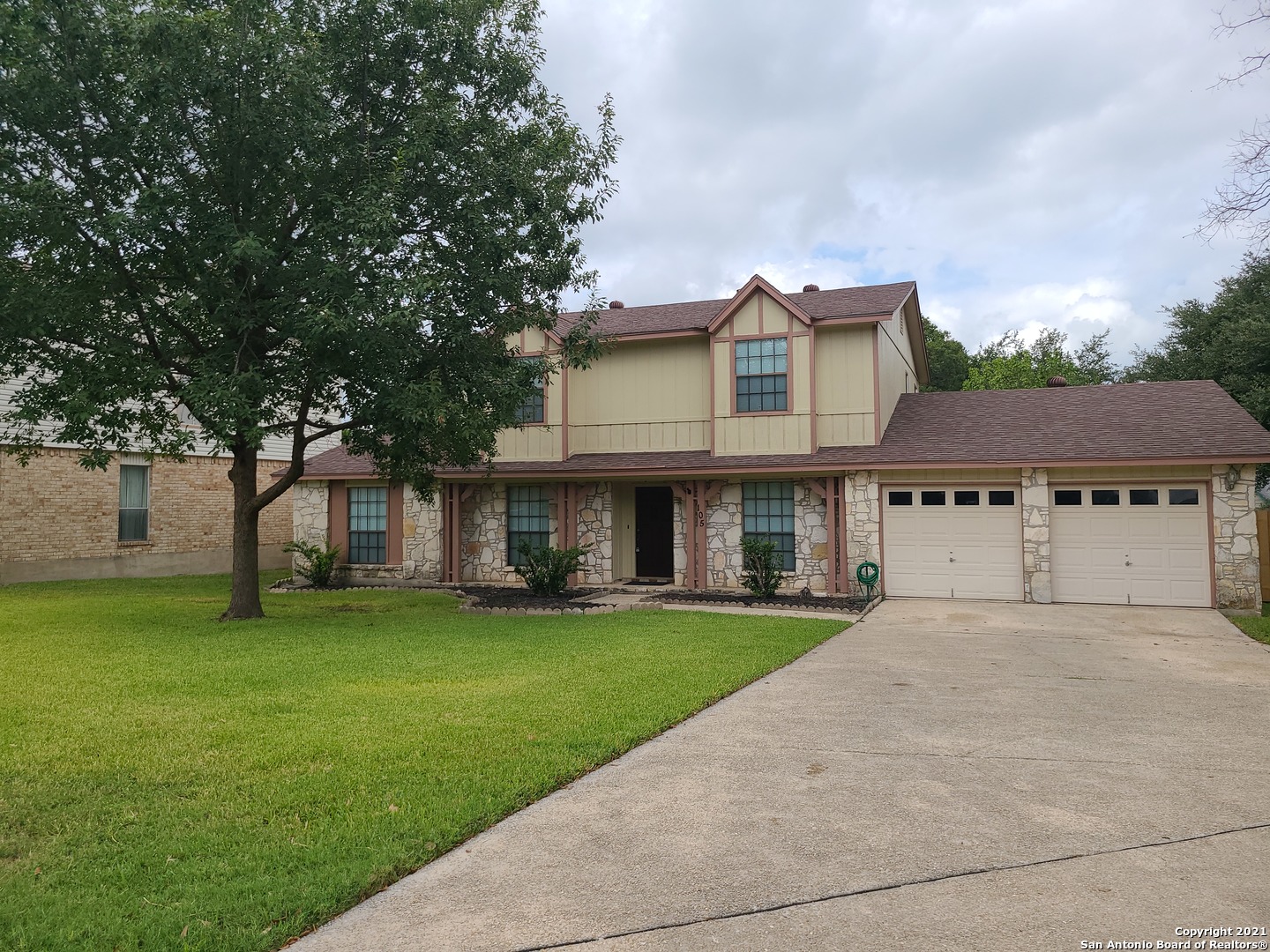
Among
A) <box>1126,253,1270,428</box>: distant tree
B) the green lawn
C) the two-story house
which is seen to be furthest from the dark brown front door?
<box>1126,253,1270,428</box>: distant tree

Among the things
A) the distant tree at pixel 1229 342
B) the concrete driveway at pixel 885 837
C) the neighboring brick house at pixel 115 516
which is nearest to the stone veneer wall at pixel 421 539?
the neighboring brick house at pixel 115 516

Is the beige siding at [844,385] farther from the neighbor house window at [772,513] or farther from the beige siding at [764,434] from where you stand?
the neighbor house window at [772,513]

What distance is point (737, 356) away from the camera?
17000mm

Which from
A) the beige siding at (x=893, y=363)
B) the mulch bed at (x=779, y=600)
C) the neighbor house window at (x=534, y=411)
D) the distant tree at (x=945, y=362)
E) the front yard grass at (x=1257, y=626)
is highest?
the distant tree at (x=945, y=362)

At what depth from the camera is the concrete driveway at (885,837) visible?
341 centimetres

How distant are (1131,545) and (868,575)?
4.51 m

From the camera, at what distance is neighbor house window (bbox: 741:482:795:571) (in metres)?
16.7

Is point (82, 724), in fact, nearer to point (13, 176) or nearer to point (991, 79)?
point (13, 176)

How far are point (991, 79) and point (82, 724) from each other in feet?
57.5

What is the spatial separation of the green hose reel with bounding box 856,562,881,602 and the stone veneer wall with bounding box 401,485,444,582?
929 cm

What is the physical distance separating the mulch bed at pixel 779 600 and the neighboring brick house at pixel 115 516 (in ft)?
36.0

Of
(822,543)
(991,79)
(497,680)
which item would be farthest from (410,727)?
(991,79)

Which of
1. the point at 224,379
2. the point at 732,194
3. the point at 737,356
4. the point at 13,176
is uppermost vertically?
the point at 732,194

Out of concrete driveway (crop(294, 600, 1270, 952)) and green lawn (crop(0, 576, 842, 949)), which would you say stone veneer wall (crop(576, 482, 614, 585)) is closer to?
green lawn (crop(0, 576, 842, 949))
